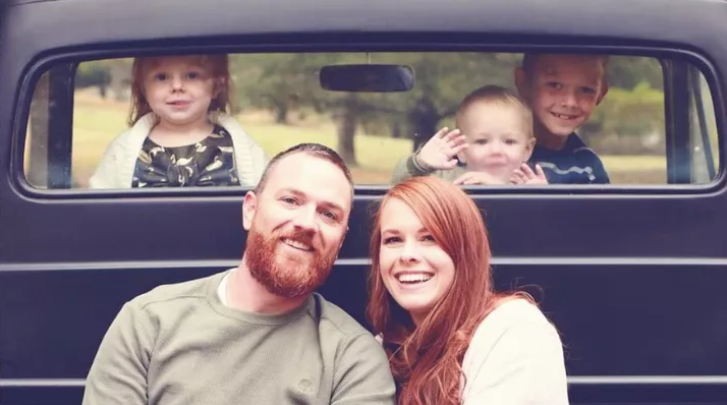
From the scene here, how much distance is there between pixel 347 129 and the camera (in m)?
2.84

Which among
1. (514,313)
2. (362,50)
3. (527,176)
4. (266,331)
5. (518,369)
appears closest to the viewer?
(518,369)

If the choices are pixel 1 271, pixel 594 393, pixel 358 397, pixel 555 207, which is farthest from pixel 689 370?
pixel 1 271

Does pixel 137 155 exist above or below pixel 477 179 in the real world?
above

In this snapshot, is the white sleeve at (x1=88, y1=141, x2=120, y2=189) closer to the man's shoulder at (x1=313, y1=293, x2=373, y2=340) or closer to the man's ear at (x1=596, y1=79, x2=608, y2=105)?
the man's shoulder at (x1=313, y1=293, x2=373, y2=340)

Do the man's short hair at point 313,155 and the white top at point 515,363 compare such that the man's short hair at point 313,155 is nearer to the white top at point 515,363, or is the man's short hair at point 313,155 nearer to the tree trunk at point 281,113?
the tree trunk at point 281,113

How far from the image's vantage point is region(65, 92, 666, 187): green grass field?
272 cm

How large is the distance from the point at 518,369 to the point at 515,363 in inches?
0.6

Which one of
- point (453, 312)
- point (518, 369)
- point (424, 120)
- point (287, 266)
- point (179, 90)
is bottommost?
point (518, 369)

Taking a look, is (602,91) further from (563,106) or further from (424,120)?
(424,120)

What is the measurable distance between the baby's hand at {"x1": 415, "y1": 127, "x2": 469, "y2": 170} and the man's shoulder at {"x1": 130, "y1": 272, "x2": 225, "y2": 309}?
672 mm

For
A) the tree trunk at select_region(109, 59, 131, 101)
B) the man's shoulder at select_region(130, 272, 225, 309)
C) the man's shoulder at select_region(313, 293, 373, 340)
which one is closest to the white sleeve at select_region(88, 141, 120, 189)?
the tree trunk at select_region(109, 59, 131, 101)

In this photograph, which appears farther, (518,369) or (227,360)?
(227,360)

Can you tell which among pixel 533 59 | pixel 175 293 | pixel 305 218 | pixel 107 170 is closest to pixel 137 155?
pixel 107 170

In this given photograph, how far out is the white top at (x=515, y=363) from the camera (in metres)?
2.08
